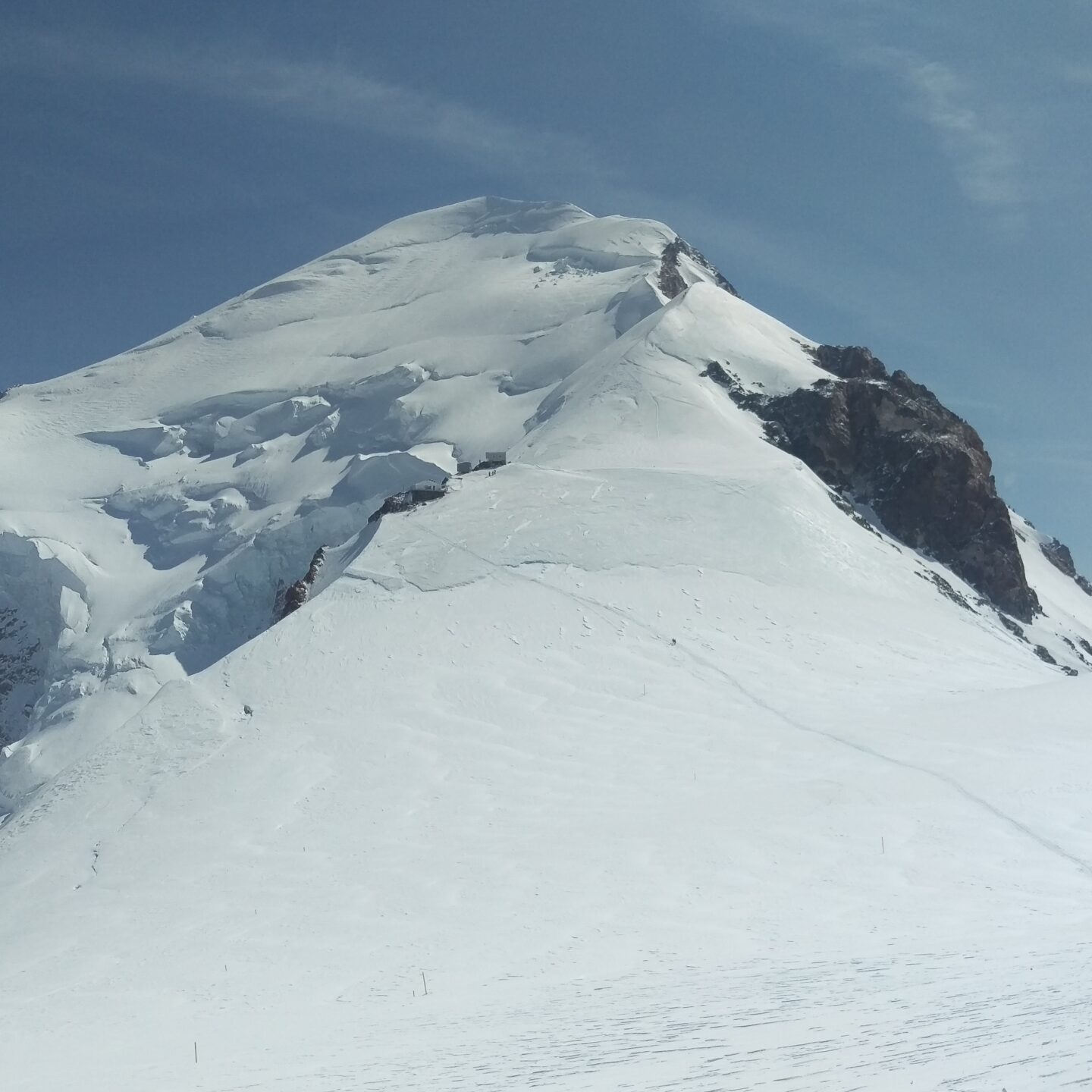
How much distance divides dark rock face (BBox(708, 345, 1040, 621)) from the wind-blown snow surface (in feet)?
11.3

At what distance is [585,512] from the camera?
159ft

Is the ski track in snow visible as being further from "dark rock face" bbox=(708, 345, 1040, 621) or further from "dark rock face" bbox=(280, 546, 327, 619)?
"dark rock face" bbox=(708, 345, 1040, 621)

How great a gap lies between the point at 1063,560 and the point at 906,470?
31.9 metres

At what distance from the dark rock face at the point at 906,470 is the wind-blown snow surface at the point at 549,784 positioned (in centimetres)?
343

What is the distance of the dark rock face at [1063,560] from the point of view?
8775 centimetres

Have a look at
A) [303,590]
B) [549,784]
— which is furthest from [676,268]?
[549,784]

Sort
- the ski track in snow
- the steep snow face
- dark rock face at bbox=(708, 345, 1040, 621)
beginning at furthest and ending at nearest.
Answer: dark rock face at bbox=(708, 345, 1040, 621) → the steep snow face → the ski track in snow

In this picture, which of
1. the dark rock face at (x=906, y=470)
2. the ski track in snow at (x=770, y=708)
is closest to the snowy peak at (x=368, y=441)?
the dark rock face at (x=906, y=470)

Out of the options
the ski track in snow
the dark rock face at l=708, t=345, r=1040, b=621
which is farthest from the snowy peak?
the ski track in snow

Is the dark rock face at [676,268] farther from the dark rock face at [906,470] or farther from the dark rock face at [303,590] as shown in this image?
the dark rock face at [303,590]

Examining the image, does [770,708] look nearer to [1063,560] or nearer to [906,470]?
[906,470]

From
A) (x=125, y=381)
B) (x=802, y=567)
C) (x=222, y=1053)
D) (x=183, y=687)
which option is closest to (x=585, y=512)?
(x=802, y=567)

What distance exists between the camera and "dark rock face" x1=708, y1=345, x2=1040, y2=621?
65.6 m

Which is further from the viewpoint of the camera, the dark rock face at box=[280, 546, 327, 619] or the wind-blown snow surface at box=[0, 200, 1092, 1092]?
the dark rock face at box=[280, 546, 327, 619]
